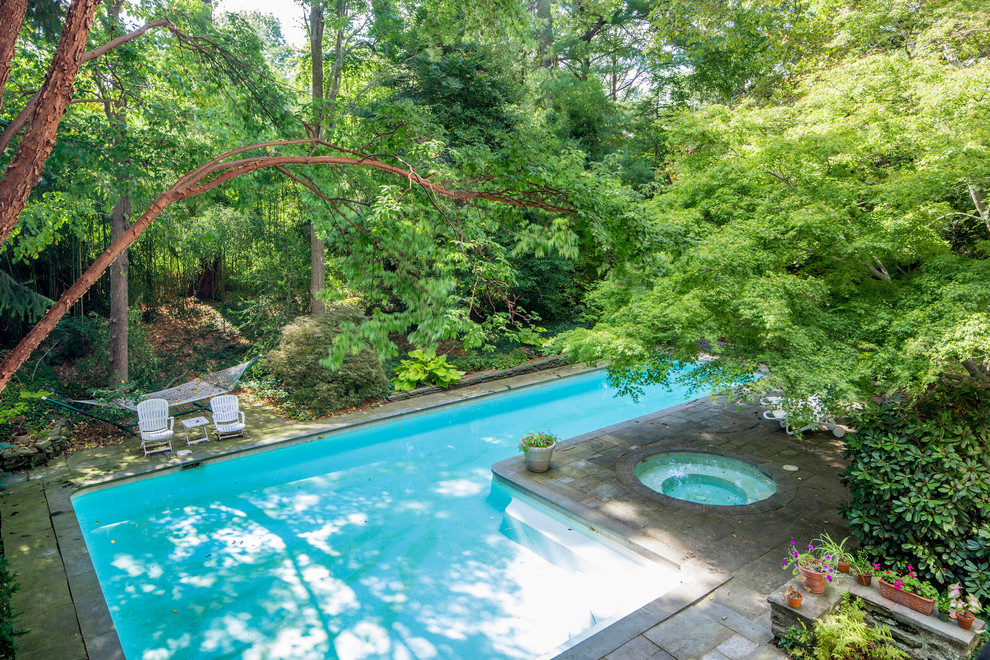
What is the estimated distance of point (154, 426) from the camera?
27.3 feet

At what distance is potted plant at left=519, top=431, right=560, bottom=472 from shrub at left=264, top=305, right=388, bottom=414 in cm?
441

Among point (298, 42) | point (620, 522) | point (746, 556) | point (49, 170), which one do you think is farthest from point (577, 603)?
point (298, 42)

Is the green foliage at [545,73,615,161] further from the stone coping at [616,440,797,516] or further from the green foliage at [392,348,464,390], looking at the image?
the stone coping at [616,440,797,516]

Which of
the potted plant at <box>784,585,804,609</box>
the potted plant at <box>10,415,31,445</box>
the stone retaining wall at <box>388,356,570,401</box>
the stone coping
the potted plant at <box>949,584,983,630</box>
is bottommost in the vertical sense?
the stone coping

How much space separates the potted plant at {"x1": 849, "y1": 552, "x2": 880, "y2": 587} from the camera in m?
4.25

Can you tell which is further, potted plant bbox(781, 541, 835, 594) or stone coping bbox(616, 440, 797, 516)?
stone coping bbox(616, 440, 797, 516)

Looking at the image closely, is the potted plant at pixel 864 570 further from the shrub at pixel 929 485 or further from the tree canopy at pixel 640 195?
the tree canopy at pixel 640 195

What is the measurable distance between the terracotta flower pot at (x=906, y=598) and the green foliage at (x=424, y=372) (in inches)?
346

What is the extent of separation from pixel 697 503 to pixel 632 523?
1.06 m

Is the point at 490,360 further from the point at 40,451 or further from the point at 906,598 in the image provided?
the point at 906,598

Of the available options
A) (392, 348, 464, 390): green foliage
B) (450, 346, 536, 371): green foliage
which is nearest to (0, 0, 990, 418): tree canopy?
Result: (392, 348, 464, 390): green foliage

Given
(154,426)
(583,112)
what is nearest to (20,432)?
(154,426)

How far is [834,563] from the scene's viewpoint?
172 inches

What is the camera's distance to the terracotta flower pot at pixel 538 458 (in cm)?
737
